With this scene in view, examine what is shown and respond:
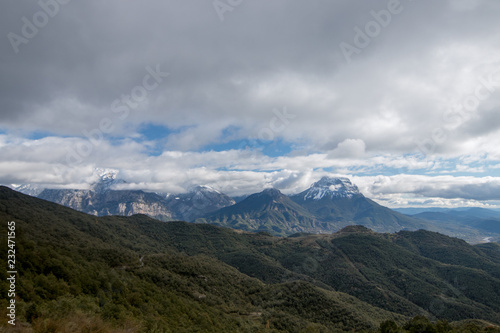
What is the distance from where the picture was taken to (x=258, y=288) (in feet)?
401

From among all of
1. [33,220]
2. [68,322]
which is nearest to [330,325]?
[68,322]

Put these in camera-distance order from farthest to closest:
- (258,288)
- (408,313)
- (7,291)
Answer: (408,313), (258,288), (7,291)

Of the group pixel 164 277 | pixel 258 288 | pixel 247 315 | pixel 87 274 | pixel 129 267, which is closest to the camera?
pixel 87 274

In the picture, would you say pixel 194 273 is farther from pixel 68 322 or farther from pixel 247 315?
pixel 68 322

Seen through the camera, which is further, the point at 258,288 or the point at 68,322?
the point at 258,288

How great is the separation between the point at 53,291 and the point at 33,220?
180072 mm

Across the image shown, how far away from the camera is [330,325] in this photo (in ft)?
305

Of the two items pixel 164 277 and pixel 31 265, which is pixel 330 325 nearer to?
pixel 164 277

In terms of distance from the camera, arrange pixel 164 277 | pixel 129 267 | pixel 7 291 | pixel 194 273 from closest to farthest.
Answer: pixel 7 291 < pixel 164 277 < pixel 129 267 < pixel 194 273

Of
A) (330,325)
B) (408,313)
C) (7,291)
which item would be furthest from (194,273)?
(408,313)

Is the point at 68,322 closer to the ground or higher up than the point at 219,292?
higher up

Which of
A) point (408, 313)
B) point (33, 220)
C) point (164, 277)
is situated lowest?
point (408, 313)

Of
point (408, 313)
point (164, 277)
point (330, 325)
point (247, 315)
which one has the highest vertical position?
point (164, 277)

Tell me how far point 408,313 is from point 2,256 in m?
219
